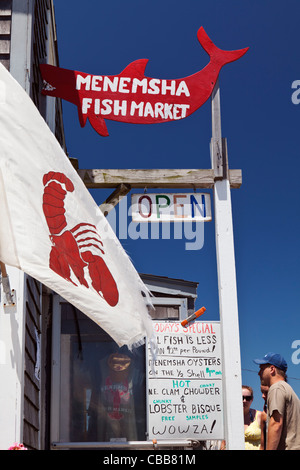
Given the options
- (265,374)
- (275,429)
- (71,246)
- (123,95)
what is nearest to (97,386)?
(265,374)

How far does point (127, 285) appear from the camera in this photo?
351 centimetres

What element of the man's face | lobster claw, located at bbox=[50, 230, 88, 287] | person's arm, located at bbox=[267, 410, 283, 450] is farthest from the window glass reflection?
lobster claw, located at bbox=[50, 230, 88, 287]

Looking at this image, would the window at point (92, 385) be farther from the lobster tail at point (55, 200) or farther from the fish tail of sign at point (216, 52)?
the lobster tail at point (55, 200)

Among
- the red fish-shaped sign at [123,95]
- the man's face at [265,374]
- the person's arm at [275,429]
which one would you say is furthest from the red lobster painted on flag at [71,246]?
the red fish-shaped sign at [123,95]

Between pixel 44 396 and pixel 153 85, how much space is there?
343 cm

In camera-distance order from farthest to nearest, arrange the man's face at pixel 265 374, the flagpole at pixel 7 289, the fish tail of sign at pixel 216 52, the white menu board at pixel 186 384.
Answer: the white menu board at pixel 186 384 → the fish tail of sign at pixel 216 52 → the man's face at pixel 265 374 → the flagpole at pixel 7 289

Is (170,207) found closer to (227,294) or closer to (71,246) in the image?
(227,294)

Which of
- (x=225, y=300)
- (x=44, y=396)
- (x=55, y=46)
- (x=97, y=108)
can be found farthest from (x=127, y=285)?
(x=55, y=46)

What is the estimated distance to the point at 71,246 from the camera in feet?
10.1

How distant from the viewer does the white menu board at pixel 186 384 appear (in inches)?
274

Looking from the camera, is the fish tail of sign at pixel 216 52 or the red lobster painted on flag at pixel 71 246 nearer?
the red lobster painted on flag at pixel 71 246

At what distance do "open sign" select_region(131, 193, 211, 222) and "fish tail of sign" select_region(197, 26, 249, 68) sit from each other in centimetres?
133

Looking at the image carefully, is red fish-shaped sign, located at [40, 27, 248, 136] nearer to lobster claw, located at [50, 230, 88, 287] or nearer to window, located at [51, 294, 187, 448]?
window, located at [51, 294, 187, 448]
